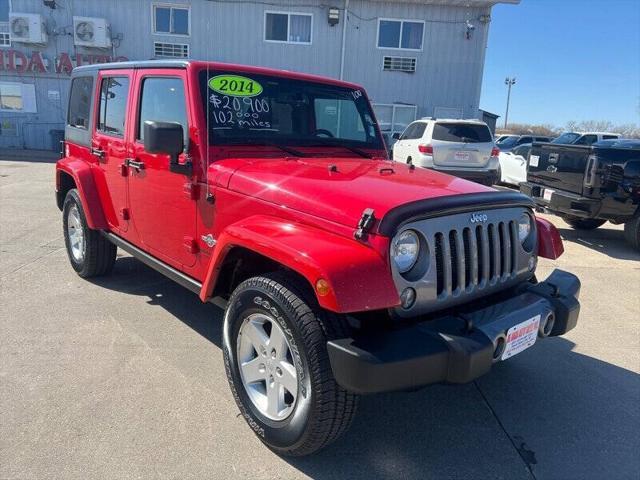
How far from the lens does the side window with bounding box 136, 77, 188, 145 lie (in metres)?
3.35

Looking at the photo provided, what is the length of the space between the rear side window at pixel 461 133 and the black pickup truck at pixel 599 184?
383cm

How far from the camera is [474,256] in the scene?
252 centimetres

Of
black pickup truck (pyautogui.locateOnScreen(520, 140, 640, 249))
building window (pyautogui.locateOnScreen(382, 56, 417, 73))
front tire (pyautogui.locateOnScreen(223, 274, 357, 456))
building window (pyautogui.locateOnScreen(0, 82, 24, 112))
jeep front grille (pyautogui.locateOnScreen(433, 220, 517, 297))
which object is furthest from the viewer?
building window (pyautogui.locateOnScreen(0, 82, 24, 112))

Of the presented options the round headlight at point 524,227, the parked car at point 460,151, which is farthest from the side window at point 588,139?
the round headlight at point 524,227

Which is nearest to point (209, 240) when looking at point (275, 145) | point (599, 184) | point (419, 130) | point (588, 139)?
point (275, 145)

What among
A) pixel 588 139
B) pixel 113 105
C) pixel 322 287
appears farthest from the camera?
pixel 588 139

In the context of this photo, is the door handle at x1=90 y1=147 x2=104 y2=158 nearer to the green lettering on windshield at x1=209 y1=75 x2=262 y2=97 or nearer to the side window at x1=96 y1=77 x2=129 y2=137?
the side window at x1=96 y1=77 x2=129 y2=137

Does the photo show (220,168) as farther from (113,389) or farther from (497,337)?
(497,337)

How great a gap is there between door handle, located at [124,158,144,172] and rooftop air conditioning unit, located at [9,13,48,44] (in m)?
17.4

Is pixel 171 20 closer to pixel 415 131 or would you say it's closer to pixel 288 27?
pixel 288 27

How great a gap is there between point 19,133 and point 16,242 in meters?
15.9

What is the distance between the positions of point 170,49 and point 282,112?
16.7 metres

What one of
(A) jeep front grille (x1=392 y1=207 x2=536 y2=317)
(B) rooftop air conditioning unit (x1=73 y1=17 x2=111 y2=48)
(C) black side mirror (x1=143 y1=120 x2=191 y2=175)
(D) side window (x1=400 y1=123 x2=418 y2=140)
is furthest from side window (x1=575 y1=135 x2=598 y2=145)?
(B) rooftop air conditioning unit (x1=73 y1=17 x2=111 y2=48)

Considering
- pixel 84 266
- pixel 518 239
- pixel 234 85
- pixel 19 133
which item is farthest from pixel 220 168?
pixel 19 133
